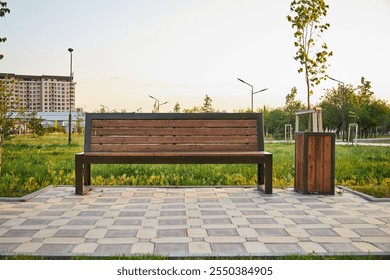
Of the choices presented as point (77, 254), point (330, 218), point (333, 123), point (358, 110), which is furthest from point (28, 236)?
point (333, 123)

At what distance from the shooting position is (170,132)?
6.88m

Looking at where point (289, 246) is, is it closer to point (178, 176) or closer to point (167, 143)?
point (167, 143)

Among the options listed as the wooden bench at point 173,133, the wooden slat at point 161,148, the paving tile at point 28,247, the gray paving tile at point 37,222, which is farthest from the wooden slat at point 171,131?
the paving tile at point 28,247

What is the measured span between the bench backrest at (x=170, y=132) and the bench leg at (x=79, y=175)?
49cm

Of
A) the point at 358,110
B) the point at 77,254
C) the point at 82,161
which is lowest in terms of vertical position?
the point at 77,254

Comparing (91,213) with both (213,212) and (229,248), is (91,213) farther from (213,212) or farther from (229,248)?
(229,248)

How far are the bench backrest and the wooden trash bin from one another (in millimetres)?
811

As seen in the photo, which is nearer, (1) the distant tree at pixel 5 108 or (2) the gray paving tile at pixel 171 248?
(2) the gray paving tile at pixel 171 248

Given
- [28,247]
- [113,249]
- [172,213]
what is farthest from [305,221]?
[28,247]

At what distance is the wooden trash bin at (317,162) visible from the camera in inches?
246

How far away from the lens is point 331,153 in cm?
628

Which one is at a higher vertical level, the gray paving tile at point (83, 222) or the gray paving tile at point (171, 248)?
the gray paving tile at point (83, 222)

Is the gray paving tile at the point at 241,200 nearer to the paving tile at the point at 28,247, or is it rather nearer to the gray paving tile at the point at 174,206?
the gray paving tile at the point at 174,206
